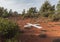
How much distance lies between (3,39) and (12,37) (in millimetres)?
685

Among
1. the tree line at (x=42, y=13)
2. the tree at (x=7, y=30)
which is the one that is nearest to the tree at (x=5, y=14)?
the tree line at (x=42, y=13)

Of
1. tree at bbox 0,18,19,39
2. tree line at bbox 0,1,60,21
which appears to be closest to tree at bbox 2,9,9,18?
tree line at bbox 0,1,60,21

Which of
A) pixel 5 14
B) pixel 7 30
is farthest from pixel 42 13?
pixel 7 30

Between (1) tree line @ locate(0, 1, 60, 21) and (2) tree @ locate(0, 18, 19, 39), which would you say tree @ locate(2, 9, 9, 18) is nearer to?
(1) tree line @ locate(0, 1, 60, 21)

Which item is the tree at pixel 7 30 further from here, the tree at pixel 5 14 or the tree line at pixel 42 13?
the tree at pixel 5 14

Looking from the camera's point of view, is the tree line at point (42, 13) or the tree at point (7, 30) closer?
the tree at point (7, 30)

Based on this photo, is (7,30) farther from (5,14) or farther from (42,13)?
(42,13)

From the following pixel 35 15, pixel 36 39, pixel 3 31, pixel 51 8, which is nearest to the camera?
pixel 3 31

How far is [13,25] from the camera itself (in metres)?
12.4

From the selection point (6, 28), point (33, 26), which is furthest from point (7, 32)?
point (33, 26)

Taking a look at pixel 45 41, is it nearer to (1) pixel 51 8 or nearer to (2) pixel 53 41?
(2) pixel 53 41

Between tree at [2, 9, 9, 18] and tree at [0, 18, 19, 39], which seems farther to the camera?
tree at [2, 9, 9, 18]

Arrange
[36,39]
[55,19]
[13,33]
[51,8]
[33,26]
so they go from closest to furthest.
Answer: [13,33] → [36,39] → [33,26] → [55,19] → [51,8]

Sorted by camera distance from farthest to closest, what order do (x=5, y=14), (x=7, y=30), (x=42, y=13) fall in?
(x=42, y=13) < (x=5, y=14) < (x=7, y=30)
